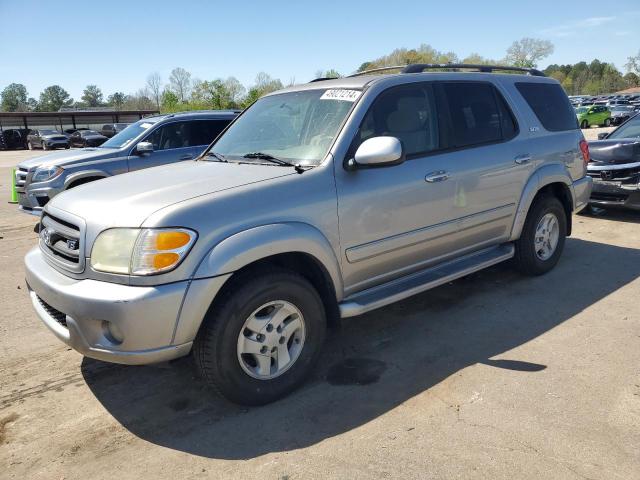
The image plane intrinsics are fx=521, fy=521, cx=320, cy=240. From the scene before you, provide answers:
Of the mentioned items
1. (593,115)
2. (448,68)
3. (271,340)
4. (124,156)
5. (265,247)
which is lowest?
(271,340)

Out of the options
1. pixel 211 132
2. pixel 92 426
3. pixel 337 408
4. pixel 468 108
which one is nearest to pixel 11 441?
pixel 92 426

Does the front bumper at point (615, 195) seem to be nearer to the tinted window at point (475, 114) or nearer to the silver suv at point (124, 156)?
the tinted window at point (475, 114)

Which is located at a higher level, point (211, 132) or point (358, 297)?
point (211, 132)

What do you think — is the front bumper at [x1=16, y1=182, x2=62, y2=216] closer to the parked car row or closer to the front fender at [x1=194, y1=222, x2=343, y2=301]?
the front fender at [x1=194, y1=222, x2=343, y2=301]

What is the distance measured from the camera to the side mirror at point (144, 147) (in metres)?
7.89

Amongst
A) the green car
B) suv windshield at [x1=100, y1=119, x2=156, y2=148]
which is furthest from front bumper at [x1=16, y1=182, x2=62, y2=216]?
the green car

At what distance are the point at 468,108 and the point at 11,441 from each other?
4.02 metres

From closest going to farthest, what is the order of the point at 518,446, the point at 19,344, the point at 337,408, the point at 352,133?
the point at 518,446, the point at 337,408, the point at 352,133, the point at 19,344

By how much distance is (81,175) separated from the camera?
7.77 meters

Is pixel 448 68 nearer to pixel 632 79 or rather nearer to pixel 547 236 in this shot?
pixel 547 236

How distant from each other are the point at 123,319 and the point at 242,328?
2.15ft

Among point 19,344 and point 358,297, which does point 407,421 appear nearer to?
point 358,297

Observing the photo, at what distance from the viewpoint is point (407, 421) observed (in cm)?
293

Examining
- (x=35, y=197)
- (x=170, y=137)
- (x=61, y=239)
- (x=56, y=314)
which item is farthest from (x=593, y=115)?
(x=56, y=314)
